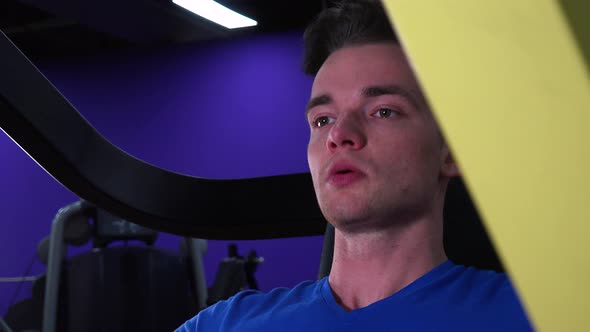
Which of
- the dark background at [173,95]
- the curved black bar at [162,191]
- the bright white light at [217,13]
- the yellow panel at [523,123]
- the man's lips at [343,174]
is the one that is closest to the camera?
the yellow panel at [523,123]

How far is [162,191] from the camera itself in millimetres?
1283

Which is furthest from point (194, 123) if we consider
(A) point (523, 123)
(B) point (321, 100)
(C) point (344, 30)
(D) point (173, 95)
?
(A) point (523, 123)

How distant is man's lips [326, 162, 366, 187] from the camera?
117 cm

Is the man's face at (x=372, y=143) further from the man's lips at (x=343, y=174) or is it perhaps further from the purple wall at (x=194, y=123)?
the purple wall at (x=194, y=123)

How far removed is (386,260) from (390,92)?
0.28 metres

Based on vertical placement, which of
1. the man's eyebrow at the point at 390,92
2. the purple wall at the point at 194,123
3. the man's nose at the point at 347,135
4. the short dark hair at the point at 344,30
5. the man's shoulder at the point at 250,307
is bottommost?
the man's shoulder at the point at 250,307

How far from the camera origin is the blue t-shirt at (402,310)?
42.3 inches

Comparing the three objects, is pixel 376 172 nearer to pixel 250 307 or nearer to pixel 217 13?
pixel 250 307

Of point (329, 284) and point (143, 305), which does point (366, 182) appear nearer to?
point (329, 284)

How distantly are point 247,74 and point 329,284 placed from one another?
6.02 m

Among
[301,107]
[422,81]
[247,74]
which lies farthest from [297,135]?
[422,81]

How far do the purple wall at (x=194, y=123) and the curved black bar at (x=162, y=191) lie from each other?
528cm

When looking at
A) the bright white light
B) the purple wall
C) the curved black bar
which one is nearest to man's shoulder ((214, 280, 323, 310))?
the curved black bar

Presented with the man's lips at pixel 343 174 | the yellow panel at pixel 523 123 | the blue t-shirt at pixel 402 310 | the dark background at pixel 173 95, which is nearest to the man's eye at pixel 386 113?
the man's lips at pixel 343 174
